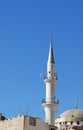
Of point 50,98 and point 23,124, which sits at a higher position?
point 50,98

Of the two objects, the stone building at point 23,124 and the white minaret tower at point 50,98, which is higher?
the white minaret tower at point 50,98

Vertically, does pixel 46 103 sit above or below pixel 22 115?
above

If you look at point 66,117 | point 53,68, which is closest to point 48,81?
point 53,68

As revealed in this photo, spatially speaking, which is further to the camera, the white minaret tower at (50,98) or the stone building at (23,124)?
the white minaret tower at (50,98)

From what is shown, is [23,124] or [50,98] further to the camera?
Result: [50,98]

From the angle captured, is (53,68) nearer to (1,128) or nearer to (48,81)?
(48,81)

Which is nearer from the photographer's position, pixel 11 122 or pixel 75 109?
pixel 11 122

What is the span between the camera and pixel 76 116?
7031 centimetres

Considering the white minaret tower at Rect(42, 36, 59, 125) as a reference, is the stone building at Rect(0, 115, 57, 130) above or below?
below

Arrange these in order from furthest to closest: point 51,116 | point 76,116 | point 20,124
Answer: point 76,116
point 51,116
point 20,124

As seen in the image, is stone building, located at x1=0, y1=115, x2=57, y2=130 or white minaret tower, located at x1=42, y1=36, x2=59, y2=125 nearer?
stone building, located at x1=0, y1=115, x2=57, y2=130

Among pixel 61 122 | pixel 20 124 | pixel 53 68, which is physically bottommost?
pixel 20 124

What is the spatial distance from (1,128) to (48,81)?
492 inches

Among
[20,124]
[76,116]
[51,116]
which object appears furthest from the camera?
[76,116]
